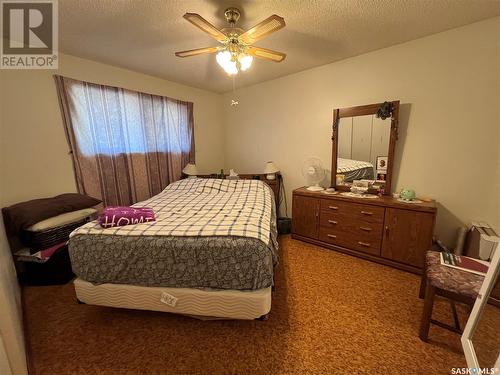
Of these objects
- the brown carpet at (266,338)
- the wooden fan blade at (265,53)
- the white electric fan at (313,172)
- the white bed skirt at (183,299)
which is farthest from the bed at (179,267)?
the white electric fan at (313,172)

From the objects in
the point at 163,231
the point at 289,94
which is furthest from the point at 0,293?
the point at 289,94

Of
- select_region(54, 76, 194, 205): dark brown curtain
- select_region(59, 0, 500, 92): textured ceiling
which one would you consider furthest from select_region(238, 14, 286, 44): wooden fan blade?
select_region(54, 76, 194, 205): dark brown curtain

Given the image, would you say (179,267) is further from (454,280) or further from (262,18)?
(262,18)

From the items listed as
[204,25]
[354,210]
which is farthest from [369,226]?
[204,25]

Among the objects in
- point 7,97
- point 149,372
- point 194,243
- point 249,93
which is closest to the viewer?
point 149,372

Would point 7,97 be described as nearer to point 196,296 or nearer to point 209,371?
point 196,296

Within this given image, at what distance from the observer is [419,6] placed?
1552 mm

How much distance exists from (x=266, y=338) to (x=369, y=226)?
5.07 ft

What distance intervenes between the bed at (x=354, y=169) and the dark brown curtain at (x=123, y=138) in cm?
233

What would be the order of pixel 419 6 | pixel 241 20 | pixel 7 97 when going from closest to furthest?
pixel 419 6 < pixel 241 20 < pixel 7 97

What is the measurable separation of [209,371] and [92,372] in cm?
65

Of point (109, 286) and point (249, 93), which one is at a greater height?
point (249, 93)

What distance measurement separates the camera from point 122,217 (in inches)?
60.7

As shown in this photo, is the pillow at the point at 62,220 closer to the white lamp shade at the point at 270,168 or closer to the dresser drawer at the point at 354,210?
the white lamp shade at the point at 270,168
